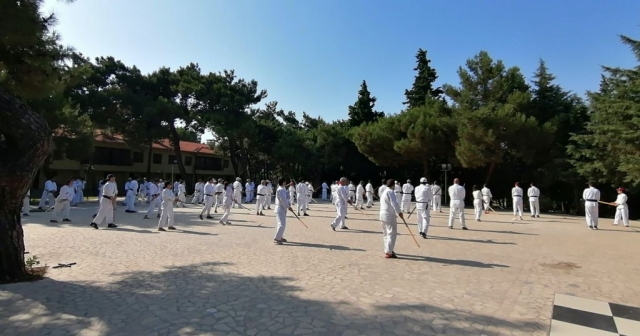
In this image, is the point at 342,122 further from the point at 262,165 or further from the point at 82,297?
the point at 82,297

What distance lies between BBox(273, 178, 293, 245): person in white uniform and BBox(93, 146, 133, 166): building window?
35.0 m

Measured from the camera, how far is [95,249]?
345 inches

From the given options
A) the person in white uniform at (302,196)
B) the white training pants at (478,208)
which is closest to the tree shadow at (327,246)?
the person in white uniform at (302,196)

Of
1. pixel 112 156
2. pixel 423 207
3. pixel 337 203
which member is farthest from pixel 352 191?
pixel 112 156

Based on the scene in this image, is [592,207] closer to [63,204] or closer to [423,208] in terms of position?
[423,208]

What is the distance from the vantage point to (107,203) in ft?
41.2

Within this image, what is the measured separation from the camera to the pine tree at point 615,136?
47.8 ft

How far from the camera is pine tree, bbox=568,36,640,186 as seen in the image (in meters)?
14.6

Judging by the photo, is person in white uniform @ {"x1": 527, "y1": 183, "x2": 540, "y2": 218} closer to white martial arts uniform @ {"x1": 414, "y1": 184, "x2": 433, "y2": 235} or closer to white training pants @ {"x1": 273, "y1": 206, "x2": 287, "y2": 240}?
white martial arts uniform @ {"x1": 414, "y1": 184, "x2": 433, "y2": 235}

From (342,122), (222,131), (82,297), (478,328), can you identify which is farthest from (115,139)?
(478,328)

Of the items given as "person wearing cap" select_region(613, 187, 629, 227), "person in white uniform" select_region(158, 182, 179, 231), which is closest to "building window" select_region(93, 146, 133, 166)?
"person in white uniform" select_region(158, 182, 179, 231)

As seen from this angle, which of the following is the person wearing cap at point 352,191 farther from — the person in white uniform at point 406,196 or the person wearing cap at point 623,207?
the person wearing cap at point 623,207

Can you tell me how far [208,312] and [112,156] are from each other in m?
40.7

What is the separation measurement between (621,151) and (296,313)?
1837 cm
